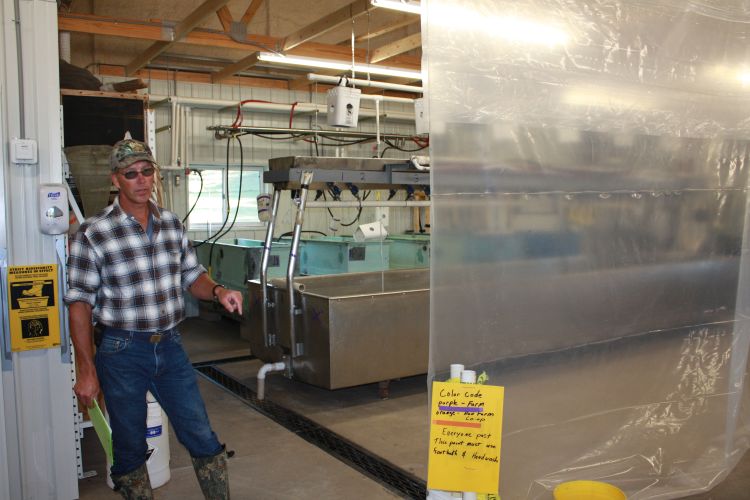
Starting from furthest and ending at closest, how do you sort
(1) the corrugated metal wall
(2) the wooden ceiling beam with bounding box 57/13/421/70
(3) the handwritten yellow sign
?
1. (1) the corrugated metal wall
2. (2) the wooden ceiling beam with bounding box 57/13/421/70
3. (3) the handwritten yellow sign

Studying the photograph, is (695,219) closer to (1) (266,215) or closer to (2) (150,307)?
(2) (150,307)

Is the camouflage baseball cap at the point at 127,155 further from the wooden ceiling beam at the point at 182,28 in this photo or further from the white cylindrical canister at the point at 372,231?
the wooden ceiling beam at the point at 182,28

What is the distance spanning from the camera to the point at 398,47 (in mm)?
6727

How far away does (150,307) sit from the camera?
2.32 m

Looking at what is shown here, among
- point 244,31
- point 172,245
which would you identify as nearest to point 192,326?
point 244,31

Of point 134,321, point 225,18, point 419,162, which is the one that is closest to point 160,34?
point 225,18

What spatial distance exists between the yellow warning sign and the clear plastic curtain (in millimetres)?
1584

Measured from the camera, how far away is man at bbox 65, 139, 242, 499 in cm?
226

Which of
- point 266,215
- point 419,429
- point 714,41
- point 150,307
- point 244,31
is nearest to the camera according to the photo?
point 150,307

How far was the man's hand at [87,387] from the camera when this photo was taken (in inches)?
87.4

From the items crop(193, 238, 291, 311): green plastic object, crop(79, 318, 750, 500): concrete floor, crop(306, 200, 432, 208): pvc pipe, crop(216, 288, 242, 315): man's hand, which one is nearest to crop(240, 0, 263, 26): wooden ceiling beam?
crop(193, 238, 291, 311): green plastic object

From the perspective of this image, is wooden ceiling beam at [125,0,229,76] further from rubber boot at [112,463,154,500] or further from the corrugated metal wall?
rubber boot at [112,463,154,500]

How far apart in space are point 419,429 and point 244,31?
3.95 m

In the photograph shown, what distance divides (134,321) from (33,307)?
63 cm
